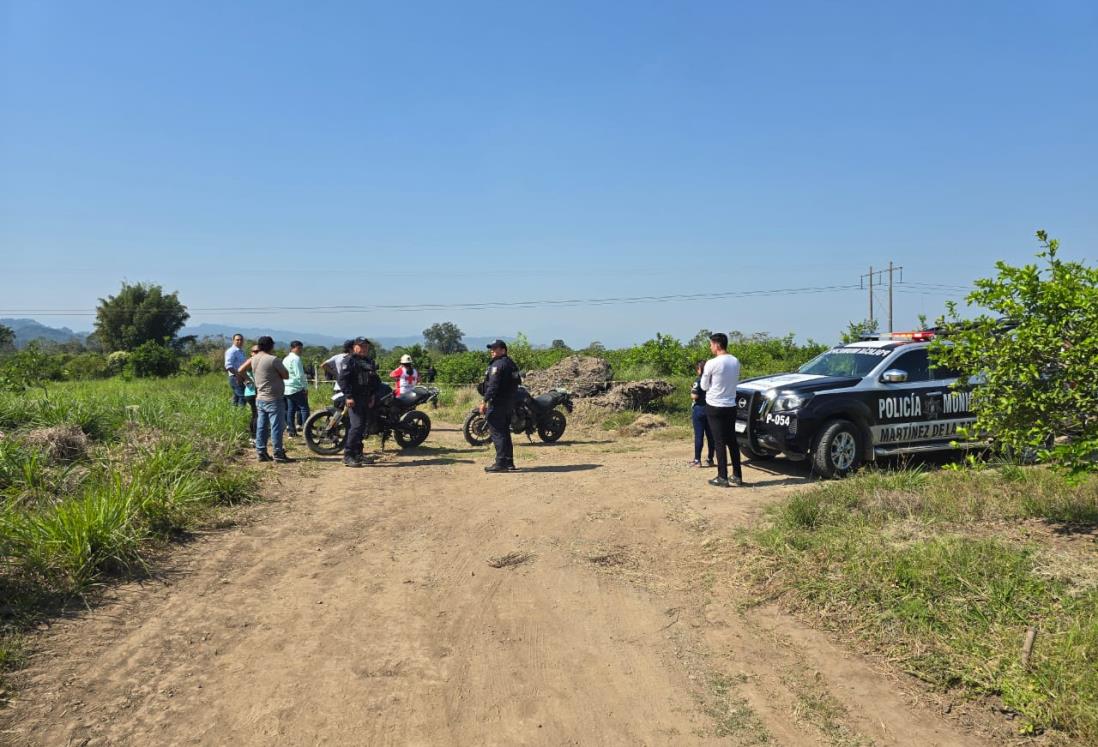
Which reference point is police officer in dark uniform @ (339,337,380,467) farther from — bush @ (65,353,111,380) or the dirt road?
bush @ (65,353,111,380)

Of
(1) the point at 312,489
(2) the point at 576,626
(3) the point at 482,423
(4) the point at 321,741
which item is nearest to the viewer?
(4) the point at 321,741

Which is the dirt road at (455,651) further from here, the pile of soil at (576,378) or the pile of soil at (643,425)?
the pile of soil at (576,378)

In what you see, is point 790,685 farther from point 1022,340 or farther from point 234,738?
point 1022,340

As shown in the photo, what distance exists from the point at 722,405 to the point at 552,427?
16.3 ft

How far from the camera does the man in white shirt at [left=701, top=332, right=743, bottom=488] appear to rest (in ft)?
25.8

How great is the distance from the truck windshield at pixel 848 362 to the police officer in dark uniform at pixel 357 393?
20.2ft

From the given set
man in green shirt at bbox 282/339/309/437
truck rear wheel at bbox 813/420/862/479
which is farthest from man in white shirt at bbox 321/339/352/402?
truck rear wheel at bbox 813/420/862/479

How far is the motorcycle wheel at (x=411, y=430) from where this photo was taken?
36.2ft

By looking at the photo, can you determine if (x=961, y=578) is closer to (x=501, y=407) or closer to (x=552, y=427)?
(x=501, y=407)

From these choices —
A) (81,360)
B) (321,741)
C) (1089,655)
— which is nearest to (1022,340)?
(1089,655)

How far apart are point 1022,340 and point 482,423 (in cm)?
839

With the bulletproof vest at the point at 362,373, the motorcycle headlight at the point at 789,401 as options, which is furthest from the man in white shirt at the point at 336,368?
the motorcycle headlight at the point at 789,401

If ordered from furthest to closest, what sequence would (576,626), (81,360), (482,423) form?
(81,360)
(482,423)
(576,626)

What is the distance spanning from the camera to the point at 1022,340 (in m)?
5.13
